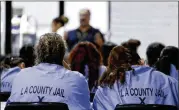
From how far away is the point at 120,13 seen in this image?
9570mm

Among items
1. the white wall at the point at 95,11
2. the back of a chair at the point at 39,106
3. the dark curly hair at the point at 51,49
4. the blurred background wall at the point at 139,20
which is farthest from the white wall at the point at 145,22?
the back of a chair at the point at 39,106

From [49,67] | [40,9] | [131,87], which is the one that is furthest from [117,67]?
[40,9]


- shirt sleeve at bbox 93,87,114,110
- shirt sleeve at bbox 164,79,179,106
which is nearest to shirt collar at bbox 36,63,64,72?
shirt sleeve at bbox 93,87,114,110

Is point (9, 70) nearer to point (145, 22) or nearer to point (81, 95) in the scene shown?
point (81, 95)

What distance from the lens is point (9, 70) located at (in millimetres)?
6348

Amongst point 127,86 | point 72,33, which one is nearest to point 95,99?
point 127,86

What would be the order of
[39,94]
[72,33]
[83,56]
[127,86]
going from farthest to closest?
[72,33], [83,56], [127,86], [39,94]

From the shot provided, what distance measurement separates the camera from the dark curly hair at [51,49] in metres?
4.41

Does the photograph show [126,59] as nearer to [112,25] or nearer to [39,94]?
[39,94]

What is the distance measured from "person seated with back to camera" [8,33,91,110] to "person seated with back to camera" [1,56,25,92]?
5.62 feet

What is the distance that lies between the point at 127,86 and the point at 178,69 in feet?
5.43

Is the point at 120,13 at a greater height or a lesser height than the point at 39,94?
greater

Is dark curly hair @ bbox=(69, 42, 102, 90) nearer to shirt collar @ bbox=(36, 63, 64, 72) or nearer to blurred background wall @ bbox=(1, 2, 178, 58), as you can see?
shirt collar @ bbox=(36, 63, 64, 72)

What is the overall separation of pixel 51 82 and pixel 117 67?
2.14 feet
